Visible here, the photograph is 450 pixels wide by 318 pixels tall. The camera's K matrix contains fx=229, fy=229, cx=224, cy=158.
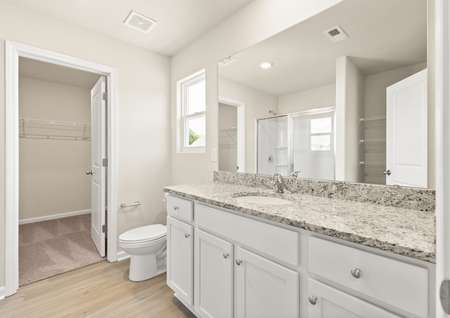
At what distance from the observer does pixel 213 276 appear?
4.56 ft

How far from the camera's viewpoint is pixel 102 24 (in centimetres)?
225

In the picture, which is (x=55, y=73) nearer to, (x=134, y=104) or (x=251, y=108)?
(x=134, y=104)

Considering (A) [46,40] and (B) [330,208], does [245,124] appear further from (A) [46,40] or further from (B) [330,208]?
(A) [46,40]

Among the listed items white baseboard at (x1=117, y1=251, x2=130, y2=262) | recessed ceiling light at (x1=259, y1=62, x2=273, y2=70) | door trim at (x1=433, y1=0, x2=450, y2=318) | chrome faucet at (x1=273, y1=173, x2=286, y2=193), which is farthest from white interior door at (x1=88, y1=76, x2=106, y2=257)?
door trim at (x1=433, y1=0, x2=450, y2=318)

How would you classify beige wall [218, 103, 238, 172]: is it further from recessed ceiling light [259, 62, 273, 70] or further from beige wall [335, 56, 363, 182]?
beige wall [335, 56, 363, 182]

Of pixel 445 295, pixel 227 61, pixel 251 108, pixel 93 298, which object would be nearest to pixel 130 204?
pixel 93 298

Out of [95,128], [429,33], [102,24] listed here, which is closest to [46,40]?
[102,24]

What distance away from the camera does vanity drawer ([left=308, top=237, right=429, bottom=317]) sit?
676 mm

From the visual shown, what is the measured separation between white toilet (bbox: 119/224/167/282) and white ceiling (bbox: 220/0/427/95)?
1.67 m

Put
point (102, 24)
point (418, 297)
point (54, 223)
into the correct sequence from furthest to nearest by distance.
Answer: point (54, 223)
point (102, 24)
point (418, 297)

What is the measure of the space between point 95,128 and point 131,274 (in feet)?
5.71

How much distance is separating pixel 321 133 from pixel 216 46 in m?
1.40

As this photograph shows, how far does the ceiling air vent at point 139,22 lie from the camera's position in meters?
2.10

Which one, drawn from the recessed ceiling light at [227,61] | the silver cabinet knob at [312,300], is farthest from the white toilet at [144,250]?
the recessed ceiling light at [227,61]
